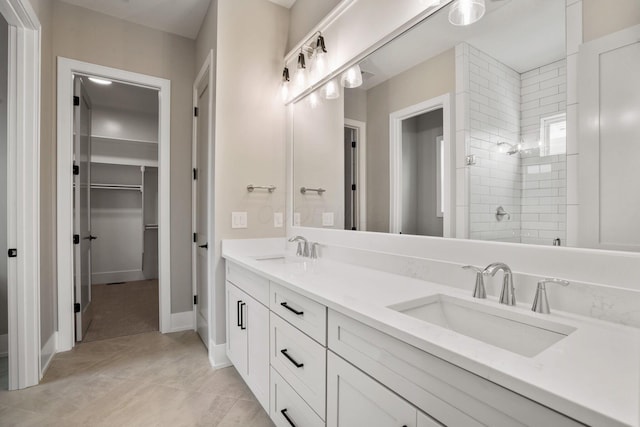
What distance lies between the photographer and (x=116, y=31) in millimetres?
2797

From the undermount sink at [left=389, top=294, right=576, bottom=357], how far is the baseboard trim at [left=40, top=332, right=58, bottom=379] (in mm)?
2576

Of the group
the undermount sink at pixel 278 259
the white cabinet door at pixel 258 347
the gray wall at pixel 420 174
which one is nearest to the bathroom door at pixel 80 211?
the undermount sink at pixel 278 259

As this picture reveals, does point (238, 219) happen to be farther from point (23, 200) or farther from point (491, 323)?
point (491, 323)

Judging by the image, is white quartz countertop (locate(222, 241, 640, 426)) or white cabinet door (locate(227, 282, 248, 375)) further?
white cabinet door (locate(227, 282, 248, 375))

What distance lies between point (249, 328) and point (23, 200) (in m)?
1.66

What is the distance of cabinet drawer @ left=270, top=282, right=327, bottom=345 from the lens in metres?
1.17

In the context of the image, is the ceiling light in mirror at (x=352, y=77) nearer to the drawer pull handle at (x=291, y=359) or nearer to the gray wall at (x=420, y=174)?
the gray wall at (x=420, y=174)

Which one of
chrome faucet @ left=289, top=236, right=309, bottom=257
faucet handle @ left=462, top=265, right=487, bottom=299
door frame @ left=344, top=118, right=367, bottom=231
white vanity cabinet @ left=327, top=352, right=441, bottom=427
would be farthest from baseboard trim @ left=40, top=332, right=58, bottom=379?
faucet handle @ left=462, top=265, right=487, bottom=299

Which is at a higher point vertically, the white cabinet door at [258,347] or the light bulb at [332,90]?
the light bulb at [332,90]

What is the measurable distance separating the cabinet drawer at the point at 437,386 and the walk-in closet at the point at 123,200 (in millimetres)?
3196

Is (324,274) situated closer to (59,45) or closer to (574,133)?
(574,133)

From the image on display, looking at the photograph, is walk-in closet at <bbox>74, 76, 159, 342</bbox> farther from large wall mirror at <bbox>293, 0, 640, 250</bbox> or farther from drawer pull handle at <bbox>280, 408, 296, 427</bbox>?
large wall mirror at <bbox>293, 0, 640, 250</bbox>

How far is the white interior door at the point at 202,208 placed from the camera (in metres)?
2.64

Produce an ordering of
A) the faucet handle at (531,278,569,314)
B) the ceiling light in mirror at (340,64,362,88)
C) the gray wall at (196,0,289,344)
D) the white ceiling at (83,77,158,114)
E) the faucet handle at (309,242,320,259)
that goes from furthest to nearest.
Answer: the white ceiling at (83,77,158,114) < the gray wall at (196,0,289,344) < the faucet handle at (309,242,320,259) < the ceiling light in mirror at (340,64,362,88) < the faucet handle at (531,278,569,314)
